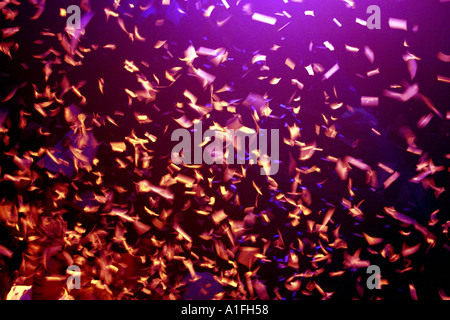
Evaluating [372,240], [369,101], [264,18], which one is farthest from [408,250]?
[264,18]

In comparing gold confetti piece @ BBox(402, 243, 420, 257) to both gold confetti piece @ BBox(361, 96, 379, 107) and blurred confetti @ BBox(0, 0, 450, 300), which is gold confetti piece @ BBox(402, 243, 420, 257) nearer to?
blurred confetti @ BBox(0, 0, 450, 300)

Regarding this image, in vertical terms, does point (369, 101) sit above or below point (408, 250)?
above

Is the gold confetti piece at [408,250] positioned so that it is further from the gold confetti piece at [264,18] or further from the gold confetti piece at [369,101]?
the gold confetti piece at [264,18]

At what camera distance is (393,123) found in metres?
0.45

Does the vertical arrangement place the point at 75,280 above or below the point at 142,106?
below

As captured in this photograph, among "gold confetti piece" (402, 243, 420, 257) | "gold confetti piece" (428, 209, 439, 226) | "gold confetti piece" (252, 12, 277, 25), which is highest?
"gold confetti piece" (252, 12, 277, 25)

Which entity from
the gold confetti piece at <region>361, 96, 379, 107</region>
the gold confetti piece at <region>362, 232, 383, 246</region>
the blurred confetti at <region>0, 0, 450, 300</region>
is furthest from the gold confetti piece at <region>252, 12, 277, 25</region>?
the gold confetti piece at <region>362, 232, 383, 246</region>

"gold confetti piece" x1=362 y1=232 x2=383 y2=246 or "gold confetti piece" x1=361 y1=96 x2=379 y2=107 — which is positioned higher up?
"gold confetti piece" x1=361 y1=96 x2=379 y2=107

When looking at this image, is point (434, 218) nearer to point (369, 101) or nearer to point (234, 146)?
point (369, 101)


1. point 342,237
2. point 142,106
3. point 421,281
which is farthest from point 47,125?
point 421,281

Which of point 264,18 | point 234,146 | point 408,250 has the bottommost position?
point 408,250

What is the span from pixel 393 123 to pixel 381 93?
0.05 metres
